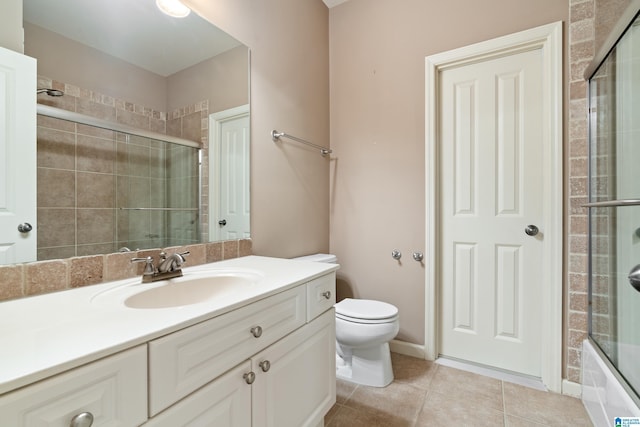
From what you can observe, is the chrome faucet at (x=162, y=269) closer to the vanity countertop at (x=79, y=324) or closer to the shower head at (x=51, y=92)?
the vanity countertop at (x=79, y=324)

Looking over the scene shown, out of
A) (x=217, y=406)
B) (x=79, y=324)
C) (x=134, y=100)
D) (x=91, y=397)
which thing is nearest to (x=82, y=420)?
(x=91, y=397)

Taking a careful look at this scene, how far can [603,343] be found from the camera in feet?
4.72

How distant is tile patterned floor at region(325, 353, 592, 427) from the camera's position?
4.67 ft

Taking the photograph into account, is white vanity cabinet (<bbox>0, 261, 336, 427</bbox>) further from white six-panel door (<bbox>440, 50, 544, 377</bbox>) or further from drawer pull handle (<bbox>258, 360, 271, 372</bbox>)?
white six-panel door (<bbox>440, 50, 544, 377</bbox>)

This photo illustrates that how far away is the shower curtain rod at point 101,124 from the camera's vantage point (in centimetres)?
91

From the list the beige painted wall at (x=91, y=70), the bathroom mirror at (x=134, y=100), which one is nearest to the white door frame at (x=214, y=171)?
the bathroom mirror at (x=134, y=100)

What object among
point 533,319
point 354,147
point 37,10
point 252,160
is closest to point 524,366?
point 533,319

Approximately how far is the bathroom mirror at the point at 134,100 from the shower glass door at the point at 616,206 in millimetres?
1850

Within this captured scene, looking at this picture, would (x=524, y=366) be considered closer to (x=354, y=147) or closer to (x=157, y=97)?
(x=354, y=147)

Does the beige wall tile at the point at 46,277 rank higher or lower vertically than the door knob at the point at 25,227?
lower

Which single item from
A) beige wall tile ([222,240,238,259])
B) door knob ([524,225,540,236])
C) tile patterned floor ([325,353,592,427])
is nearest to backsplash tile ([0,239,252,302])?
beige wall tile ([222,240,238,259])

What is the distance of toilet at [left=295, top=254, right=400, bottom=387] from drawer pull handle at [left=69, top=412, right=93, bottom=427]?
49.3 inches

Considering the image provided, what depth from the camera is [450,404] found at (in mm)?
1550

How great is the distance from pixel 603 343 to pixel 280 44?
2461 mm
